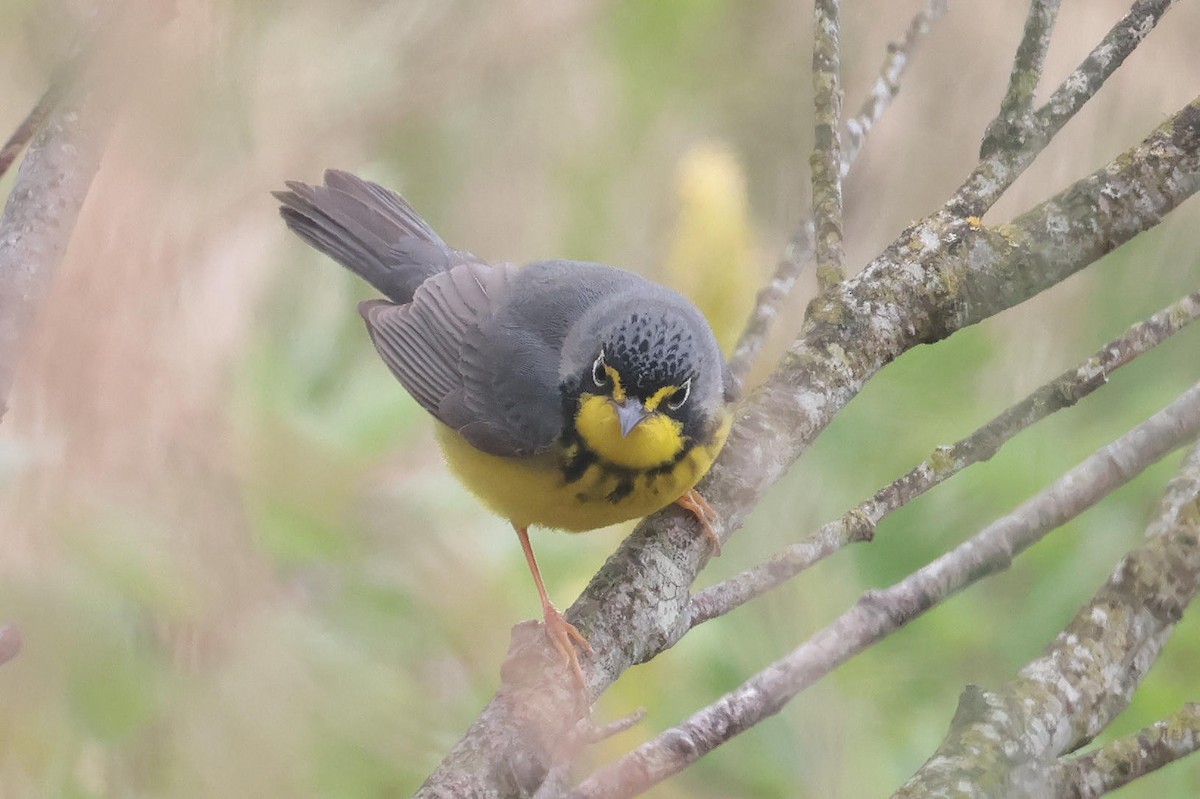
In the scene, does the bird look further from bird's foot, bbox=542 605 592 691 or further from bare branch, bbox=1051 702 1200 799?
bare branch, bbox=1051 702 1200 799

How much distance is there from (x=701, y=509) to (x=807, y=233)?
2.48 feet

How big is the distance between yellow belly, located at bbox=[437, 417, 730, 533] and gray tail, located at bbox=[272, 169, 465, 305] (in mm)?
786

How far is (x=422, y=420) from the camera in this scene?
9.21 feet

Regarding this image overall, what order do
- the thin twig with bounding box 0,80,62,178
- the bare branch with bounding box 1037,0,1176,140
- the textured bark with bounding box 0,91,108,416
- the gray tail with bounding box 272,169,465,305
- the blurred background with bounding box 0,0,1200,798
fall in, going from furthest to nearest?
1. the gray tail with bounding box 272,169,465,305
2. the bare branch with bounding box 1037,0,1176,140
3. the blurred background with bounding box 0,0,1200,798
4. the textured bark with bounding box 0,91,108,416
5. the thin twig with bounding box 0,80,62,178

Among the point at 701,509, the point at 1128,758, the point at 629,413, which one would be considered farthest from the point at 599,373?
the point at 1128,758

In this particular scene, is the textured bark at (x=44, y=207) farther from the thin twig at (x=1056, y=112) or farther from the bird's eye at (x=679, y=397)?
the thin twig at (x=1056, y=112)

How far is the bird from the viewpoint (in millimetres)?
2369

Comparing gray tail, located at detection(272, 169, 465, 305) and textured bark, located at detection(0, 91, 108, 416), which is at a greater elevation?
gray tail, located at detection(272, 169, 465, 305)

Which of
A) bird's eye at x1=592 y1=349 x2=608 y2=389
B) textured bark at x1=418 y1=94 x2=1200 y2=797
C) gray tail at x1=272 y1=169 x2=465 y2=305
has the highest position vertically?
gray tail at x1=272 y1=169 x2=465 y2=305

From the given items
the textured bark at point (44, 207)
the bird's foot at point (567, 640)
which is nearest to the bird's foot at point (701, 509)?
the bird's foot at point (567, 640)

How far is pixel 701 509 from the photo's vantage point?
2.39 metres

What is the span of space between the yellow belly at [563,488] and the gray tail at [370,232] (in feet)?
2.58

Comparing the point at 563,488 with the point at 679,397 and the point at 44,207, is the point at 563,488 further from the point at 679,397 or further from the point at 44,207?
the point at 44,207

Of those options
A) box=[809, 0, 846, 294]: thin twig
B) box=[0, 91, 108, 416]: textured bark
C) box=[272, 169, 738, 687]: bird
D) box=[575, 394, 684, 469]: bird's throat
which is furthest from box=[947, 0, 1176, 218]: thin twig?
box=[0, 91, 108, 416]: textured bark
